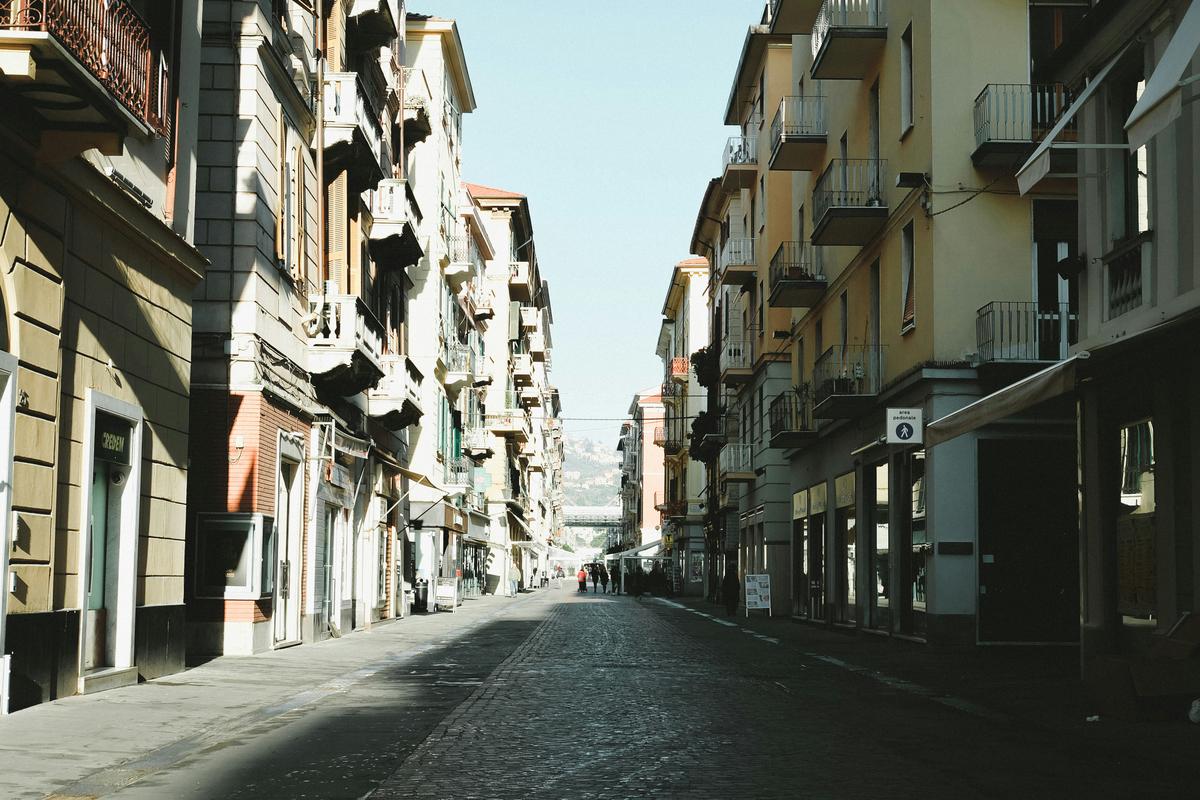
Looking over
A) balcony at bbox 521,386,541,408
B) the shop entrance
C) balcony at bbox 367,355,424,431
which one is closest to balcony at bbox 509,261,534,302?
balcony at bbox 521,386,541,408

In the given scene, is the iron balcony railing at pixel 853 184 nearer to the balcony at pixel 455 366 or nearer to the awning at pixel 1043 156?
the awning at pixel 1043 156

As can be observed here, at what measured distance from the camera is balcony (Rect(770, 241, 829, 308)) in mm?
33188

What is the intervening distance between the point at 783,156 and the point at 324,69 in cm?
1280

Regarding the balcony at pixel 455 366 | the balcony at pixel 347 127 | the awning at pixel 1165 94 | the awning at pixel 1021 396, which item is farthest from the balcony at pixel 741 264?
the awning at pixel 1165 94

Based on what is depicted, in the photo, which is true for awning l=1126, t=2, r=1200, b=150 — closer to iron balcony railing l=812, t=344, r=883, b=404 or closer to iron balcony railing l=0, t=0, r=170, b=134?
iron balcony railing l=0, t=0, r=170, b=134

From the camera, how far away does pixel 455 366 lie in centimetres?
5081

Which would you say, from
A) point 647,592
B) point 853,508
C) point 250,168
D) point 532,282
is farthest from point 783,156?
point 532,282

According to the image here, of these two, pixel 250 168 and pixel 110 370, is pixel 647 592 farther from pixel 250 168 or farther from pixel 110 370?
pixel 110 370

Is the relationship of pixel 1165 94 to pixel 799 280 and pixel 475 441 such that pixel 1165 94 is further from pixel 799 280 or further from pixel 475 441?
pixel 475 441

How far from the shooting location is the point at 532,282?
86875 mm

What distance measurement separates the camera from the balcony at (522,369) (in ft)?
258

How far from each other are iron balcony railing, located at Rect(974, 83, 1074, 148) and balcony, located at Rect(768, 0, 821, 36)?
9.63 metres

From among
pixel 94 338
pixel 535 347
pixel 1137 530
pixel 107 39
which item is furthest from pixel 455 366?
pixel 535 347

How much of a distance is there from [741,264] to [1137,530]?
3198cm
